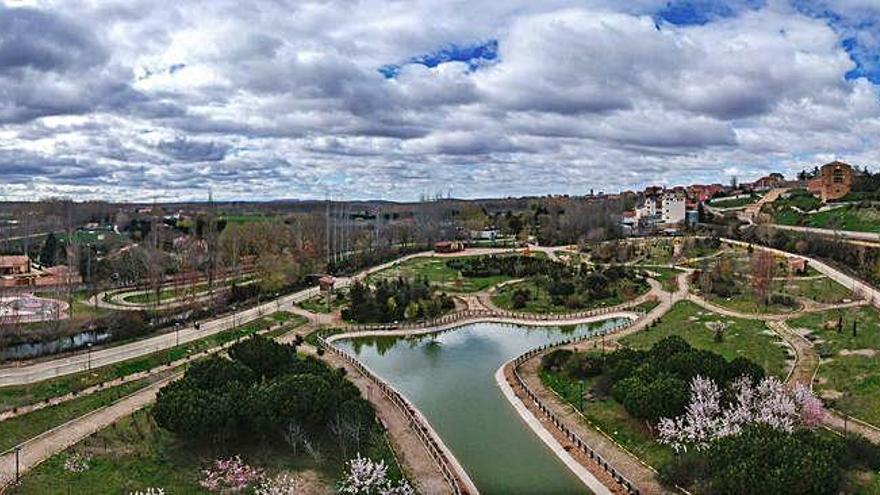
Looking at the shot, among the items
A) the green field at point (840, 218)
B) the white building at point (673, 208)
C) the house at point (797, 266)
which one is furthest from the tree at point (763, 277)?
the white building at point (673, 208)

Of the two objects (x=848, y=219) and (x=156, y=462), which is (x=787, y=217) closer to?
(x=848, y=219)

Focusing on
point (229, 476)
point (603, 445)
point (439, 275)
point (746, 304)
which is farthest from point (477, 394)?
point (439, 275)

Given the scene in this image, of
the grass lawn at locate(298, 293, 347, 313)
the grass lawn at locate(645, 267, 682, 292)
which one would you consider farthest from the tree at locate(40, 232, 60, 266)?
the grass lawn at locate(645, 267, 682, 292)

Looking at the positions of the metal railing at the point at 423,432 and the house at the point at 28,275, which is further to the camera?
the house at the point at 28,275

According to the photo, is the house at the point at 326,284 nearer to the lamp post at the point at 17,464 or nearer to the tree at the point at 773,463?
the lamp post at the point at 17,464

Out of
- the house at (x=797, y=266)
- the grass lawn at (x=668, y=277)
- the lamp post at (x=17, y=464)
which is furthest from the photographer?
the grass lawn at (x=668, y=277)

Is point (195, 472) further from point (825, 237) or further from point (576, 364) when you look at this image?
point (825, 237)
